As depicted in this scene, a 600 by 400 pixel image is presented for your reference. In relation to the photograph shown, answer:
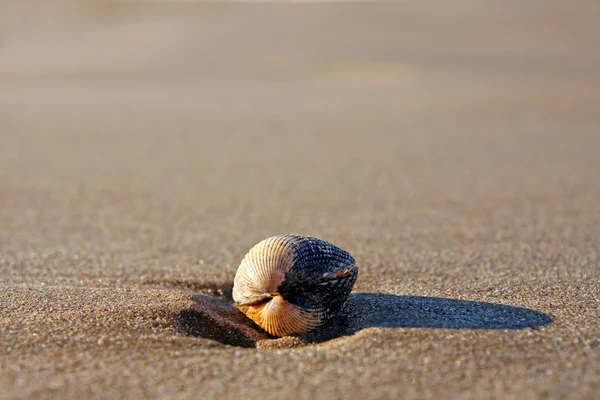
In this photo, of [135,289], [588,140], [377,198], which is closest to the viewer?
[135,289]

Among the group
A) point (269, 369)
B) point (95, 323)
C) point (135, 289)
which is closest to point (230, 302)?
point (135, 289)

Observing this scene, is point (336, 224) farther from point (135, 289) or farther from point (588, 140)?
point (588, 140)

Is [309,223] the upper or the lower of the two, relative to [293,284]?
lower

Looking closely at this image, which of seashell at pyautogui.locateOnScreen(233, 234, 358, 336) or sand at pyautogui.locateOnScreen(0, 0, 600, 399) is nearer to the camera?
sand at pyautogui.locateOnScreen(0, 0, 600, 399)

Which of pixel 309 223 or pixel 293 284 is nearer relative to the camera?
pixel 293 284
